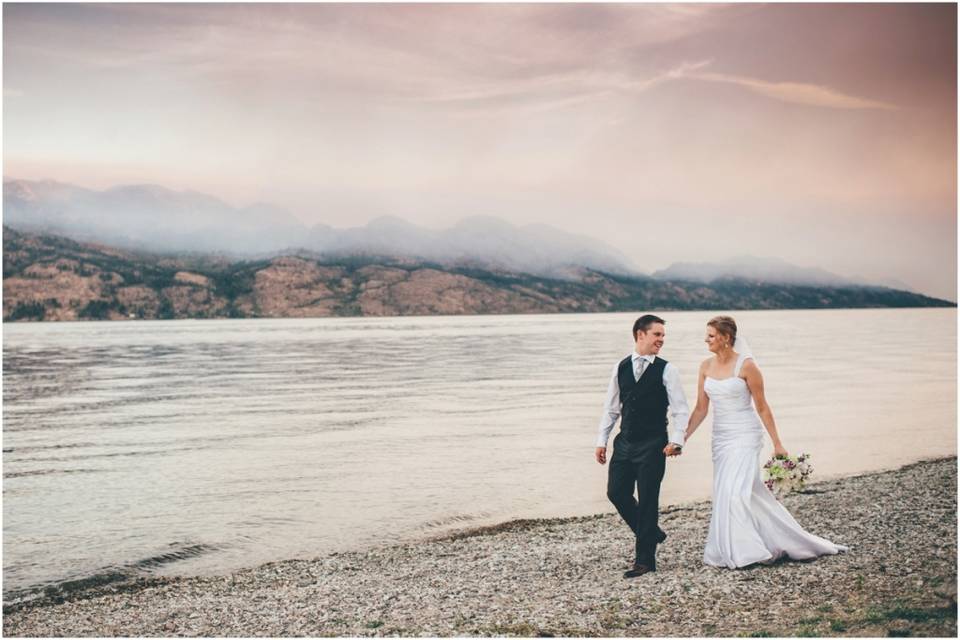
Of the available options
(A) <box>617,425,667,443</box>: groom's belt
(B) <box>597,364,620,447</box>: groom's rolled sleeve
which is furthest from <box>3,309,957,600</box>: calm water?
(A) <box>617,425,667,443</box>: groom's belt

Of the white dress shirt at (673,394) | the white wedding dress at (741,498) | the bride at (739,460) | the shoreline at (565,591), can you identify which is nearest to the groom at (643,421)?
the white dress shirt at (673,394)

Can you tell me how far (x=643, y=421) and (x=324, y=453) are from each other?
23745 mm

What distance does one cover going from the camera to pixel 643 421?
36.9ft

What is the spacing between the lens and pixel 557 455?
31.2 meters

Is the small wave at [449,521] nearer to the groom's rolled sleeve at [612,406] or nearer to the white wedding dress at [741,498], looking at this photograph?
the white wedding dress at [741,498]

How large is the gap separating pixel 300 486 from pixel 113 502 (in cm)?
550

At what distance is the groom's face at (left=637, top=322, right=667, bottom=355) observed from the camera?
35.4ft

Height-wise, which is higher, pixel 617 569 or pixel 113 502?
pixel 617 569

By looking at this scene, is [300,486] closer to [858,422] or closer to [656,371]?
[656,371]

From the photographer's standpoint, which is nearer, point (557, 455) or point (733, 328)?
point (733, 328)

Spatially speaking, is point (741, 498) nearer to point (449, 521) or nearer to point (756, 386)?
point (756, 386)

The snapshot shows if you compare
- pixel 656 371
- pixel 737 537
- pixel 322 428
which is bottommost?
A: pixel 322 428

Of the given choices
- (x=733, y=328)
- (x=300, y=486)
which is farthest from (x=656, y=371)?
(x=300, y=486)

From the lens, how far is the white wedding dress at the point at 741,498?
440 inches
